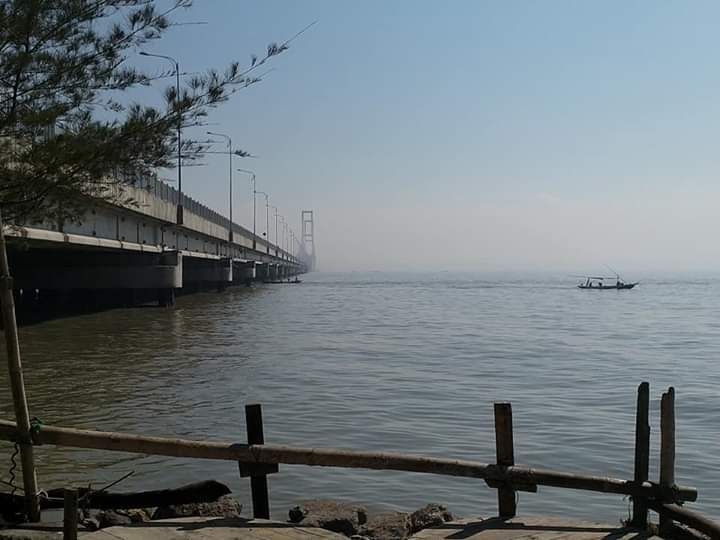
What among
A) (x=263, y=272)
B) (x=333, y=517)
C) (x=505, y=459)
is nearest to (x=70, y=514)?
(x=333, y=517)

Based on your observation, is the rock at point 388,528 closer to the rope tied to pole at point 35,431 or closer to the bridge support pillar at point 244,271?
the rope tied to pole at point 35,431

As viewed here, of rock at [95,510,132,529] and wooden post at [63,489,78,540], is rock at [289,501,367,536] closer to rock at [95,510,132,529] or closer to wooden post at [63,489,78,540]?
rock at [95,510,132,529]

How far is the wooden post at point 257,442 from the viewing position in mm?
8578

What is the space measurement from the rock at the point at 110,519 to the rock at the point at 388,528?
→ 2.44 meters

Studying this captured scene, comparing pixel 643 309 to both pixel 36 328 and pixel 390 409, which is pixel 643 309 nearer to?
pixel 36 328

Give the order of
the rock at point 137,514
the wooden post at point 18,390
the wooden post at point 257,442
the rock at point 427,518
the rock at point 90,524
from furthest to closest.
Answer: the rock at point 427,518
the rock at point 137,514
the wooden post at point 257,442
the rock at point 90,524
the wooden post at point 18,390

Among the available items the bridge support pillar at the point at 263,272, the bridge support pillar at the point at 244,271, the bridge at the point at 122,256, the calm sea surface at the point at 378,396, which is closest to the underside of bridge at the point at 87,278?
the bridge at the point at 122,256

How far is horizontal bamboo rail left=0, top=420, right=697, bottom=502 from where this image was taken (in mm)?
8352

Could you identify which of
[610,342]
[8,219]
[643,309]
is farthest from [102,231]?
[643,309]

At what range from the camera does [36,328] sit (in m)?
41.6

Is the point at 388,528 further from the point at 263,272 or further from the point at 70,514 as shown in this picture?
the point at 263,272

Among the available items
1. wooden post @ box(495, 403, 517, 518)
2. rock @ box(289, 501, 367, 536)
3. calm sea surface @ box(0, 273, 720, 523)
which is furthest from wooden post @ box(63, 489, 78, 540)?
calm sea surface @ box(0, 273, 720, 523)

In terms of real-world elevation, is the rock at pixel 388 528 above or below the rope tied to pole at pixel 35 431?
below

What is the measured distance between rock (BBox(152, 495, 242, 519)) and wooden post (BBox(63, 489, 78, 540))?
98.2 inches
